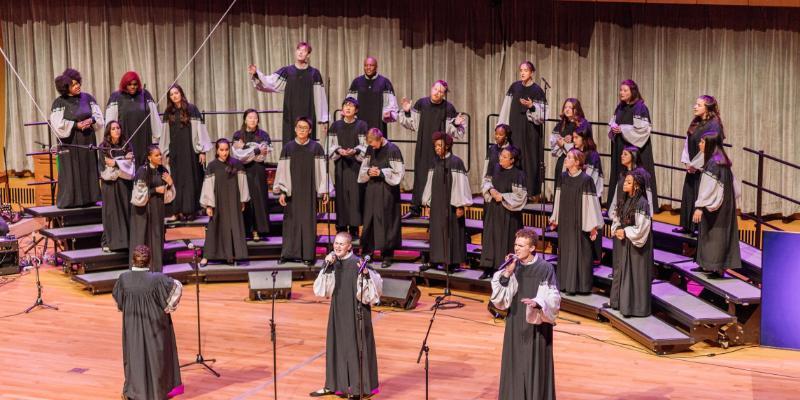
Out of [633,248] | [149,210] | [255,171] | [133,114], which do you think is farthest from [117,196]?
[633,248]

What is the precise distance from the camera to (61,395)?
334 inches

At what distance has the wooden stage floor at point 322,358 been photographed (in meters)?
8.53

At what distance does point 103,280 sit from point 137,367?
3506mm

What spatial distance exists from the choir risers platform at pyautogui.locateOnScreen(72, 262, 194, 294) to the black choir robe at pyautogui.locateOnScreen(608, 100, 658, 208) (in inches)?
190

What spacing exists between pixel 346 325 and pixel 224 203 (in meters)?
4.05

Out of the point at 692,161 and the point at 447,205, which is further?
the point at 447,205

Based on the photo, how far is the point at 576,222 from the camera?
10.6 m

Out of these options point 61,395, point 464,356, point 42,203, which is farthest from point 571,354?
point 42,203

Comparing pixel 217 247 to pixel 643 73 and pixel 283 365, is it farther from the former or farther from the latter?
pixel 643 73

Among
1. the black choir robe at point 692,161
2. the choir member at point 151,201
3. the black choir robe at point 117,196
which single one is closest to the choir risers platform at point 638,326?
the black choir robe at point 692,161

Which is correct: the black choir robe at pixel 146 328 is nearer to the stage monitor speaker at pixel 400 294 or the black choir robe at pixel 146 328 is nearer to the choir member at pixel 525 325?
the choir member at pixel 525 325

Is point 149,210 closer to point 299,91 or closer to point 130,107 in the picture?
point 130,107

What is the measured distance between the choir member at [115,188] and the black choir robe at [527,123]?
14.0 ft

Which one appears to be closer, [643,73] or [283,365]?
[283,365]
